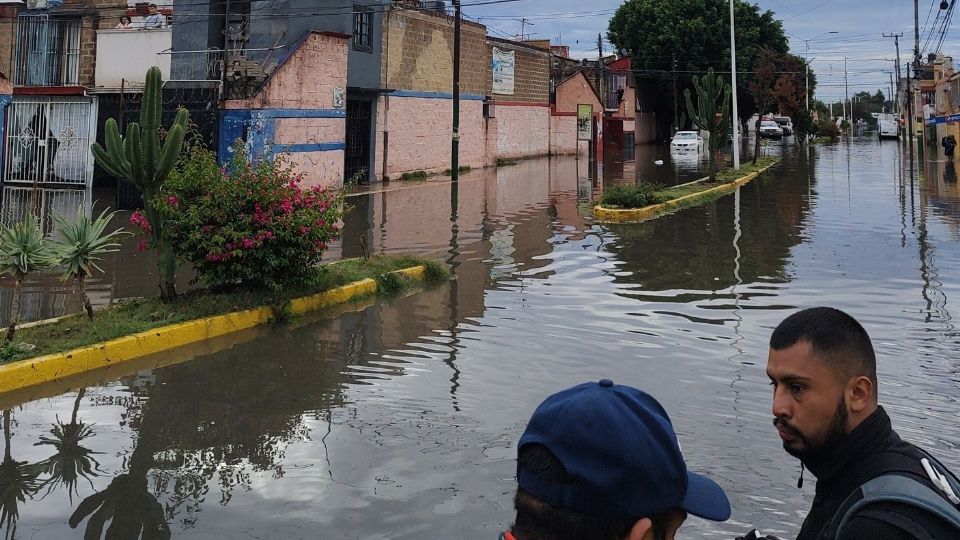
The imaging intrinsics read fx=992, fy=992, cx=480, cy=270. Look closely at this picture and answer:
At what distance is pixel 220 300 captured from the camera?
33.9 feet

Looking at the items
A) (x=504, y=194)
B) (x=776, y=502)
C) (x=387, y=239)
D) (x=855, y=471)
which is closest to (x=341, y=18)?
(x=504, y=194)

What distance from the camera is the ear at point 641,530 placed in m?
1.77

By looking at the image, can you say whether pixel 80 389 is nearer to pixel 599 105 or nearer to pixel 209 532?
pixel 209 532

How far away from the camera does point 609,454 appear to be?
1.72 meters

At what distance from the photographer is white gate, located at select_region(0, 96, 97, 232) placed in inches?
979

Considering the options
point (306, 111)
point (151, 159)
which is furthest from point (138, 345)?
point (306, 111)

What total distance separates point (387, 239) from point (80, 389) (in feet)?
32.4

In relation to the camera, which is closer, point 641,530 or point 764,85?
point 641,530

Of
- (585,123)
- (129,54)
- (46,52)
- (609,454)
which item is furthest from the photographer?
(585,123)

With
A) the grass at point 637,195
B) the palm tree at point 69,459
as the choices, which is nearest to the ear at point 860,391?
the palm tree at point 69,459

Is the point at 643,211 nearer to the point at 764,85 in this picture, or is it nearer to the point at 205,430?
the point at 205,430

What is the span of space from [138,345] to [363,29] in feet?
78.6

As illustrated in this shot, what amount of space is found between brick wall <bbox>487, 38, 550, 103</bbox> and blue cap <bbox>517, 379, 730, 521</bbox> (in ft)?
140

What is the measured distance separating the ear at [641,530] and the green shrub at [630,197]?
800 inches
